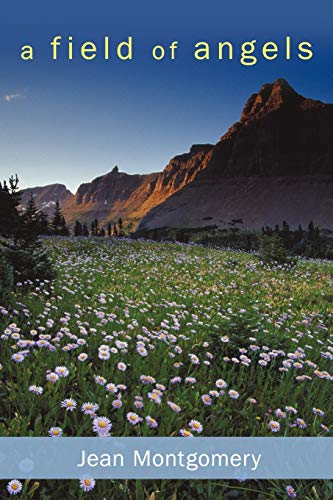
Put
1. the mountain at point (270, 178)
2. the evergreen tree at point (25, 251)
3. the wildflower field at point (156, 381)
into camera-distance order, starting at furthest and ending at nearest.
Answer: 1. the mountain at point (270, 178)
2. the evergreen tree at point (25, 251)
3. the wildflower field at point (156, 381)

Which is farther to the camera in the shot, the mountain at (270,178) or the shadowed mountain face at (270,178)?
the shadowed mountain face at (270,178)

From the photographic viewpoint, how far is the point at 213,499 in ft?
8.13

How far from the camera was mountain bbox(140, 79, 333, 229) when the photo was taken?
135625 millimetres

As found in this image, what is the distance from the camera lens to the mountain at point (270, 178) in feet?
445

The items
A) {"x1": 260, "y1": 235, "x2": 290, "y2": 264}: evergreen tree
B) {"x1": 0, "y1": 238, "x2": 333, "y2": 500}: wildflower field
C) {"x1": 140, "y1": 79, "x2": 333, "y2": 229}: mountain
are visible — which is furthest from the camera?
{"x1": 140, "y1": 79, "x2": 333, "y2": 229}: mountain

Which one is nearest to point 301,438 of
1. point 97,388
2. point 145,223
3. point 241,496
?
point 241,496

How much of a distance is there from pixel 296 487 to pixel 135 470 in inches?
53.2

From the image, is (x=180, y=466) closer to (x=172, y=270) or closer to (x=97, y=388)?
(x=97, y=388)

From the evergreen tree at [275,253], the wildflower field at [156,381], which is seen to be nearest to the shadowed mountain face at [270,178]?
the evergreen tree at [275,253]

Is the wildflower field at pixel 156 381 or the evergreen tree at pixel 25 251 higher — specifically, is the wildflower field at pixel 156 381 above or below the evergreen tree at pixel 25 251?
below

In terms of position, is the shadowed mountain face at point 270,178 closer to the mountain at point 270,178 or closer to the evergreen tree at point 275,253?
the mountain at point 270,178

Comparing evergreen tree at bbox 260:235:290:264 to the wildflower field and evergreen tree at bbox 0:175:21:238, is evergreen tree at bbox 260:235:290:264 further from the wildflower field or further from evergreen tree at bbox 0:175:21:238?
evergreen tree at bbox 0:175:21:238

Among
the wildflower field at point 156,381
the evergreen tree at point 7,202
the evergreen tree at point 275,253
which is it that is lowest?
the wildflower field at point 156,381

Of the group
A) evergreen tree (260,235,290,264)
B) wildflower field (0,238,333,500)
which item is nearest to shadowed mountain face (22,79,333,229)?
evergreen tree (260,235,290,264)
